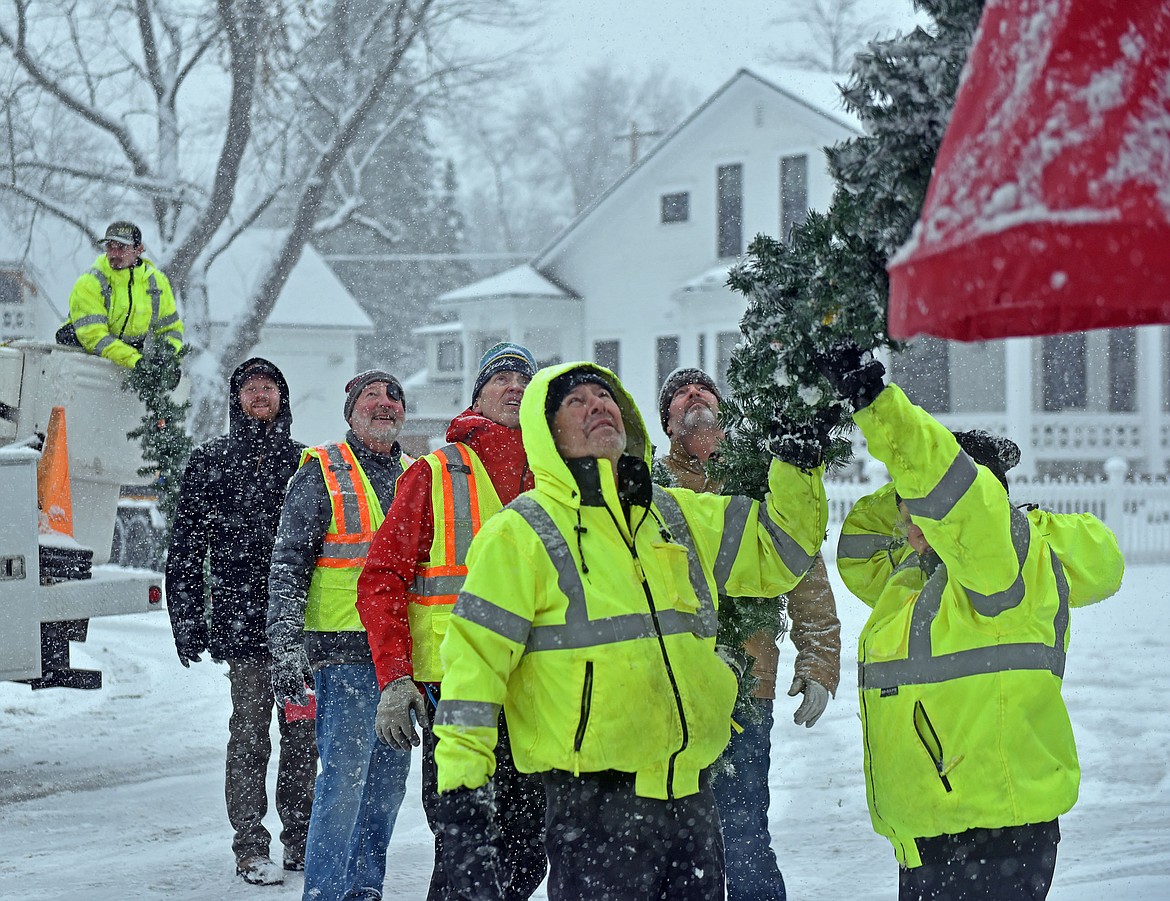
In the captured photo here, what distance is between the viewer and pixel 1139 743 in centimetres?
795

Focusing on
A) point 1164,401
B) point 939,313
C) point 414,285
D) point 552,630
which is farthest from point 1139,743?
point 414,285

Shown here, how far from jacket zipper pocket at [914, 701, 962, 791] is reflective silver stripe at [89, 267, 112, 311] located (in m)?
6.10

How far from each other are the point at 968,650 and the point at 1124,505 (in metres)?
17.0

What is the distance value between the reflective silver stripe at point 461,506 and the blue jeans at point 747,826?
1.07 m

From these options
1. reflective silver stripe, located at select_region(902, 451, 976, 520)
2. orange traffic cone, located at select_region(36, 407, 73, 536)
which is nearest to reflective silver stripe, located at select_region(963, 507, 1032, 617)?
reflective silver stripe, located at select_region(902, 451, 976, 520)

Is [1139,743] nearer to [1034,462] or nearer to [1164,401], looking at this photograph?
[1034,462]

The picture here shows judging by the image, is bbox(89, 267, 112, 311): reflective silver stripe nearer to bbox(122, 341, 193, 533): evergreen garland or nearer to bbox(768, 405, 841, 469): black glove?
bbox(122, 341, 193, 533): evergreen garland

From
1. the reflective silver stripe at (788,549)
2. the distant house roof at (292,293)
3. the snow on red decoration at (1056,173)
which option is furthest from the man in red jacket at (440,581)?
the distant house roof at (292,293)

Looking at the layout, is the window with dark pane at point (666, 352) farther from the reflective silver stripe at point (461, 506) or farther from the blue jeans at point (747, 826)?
the reflective silver stripe at point (461, 506)

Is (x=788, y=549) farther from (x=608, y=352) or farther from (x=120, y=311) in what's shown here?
(x=608, y=352)

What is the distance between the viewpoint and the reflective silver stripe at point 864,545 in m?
3.74

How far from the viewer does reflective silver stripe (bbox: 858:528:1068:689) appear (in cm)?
323

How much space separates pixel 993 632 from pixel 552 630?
1.04 m

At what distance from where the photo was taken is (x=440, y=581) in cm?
420
